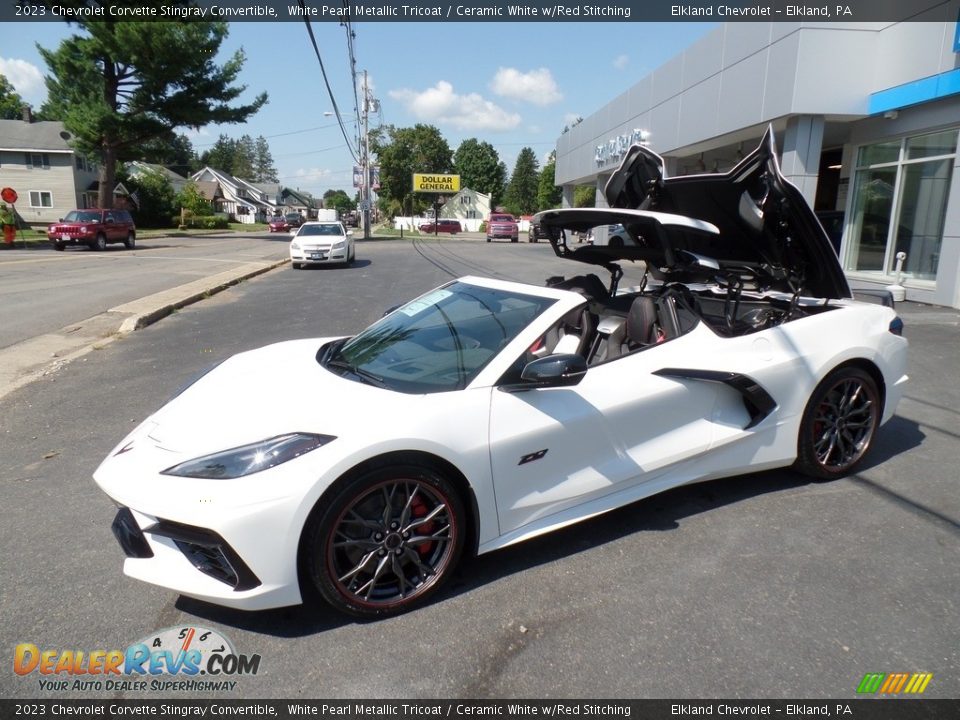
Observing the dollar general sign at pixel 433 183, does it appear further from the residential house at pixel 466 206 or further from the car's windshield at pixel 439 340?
the car's windshield at pixel 439 340

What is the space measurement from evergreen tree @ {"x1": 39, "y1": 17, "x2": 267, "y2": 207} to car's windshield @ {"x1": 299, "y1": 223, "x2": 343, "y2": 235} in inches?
811

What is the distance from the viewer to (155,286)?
48.2 feet

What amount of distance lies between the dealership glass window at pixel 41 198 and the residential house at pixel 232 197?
1197 inches

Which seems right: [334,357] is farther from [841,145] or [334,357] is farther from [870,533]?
[841,145]

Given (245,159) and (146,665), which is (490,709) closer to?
(146,665)

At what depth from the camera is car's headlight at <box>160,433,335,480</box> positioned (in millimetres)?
2541

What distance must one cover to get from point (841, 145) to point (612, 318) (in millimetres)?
17262

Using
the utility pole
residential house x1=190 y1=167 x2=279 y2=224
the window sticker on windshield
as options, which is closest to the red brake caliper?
the window sticker on windshield

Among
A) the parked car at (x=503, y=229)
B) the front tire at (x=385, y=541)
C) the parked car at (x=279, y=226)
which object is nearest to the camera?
the front tire at (x=385, y=541)

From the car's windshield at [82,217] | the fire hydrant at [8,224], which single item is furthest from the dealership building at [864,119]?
the fire hydrant at [8,224]

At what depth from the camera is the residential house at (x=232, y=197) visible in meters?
86.3

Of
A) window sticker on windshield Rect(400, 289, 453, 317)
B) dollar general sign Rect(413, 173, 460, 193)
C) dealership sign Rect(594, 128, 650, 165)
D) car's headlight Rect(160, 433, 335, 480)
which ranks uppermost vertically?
dollar general sign Rect(413, 173, 460, 193)

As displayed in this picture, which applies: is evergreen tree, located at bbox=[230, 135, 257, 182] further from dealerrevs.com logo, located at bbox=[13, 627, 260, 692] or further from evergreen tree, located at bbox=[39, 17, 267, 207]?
dealerrevs.com logo, located at bbox=[13, 627, 260, 692]

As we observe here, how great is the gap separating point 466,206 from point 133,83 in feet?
217
